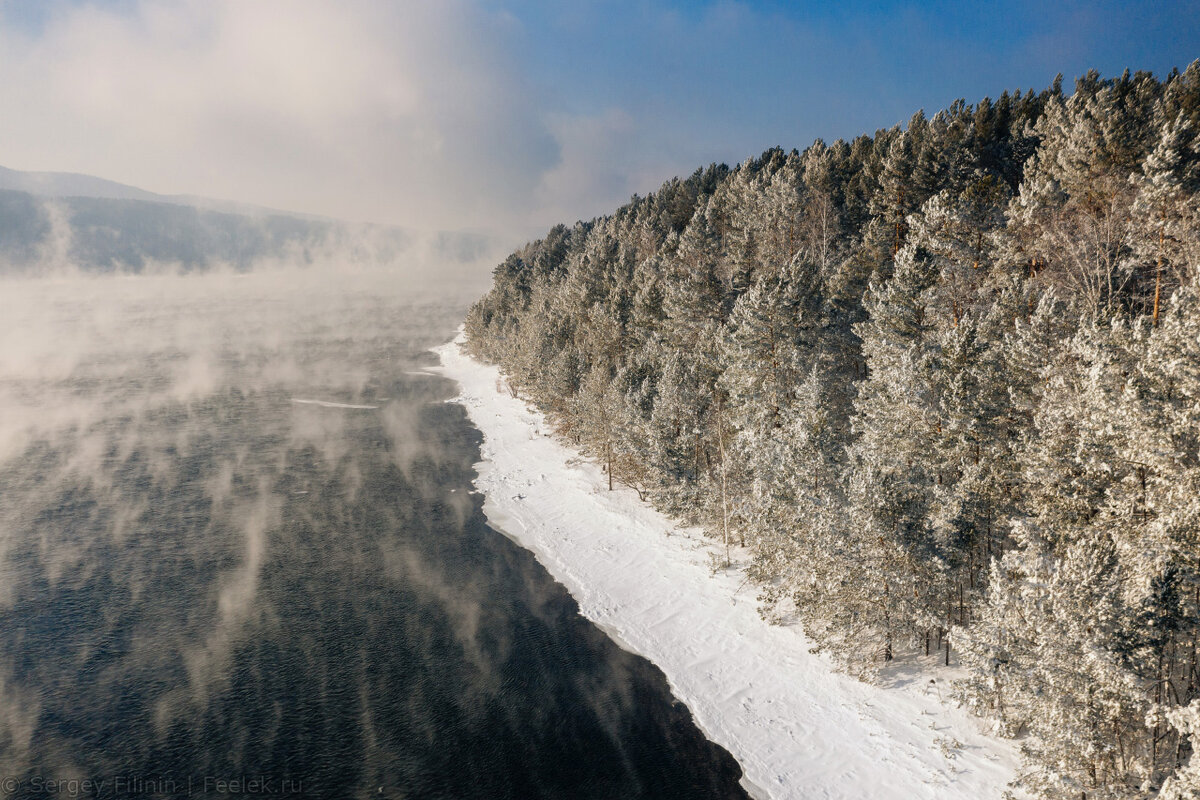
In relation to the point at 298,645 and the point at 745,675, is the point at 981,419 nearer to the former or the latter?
the point at 745,675

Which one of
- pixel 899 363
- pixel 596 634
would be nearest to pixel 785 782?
pixel 596 634

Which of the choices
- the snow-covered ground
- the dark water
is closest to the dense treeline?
the snow-covered ground

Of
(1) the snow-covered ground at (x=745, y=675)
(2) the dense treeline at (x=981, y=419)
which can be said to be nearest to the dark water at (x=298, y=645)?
(1) the snow-covered ground at (x=745, y=675)

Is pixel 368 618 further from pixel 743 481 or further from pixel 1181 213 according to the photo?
pixel 1181 213

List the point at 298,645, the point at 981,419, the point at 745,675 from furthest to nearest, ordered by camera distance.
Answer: the point at 298,645
the point at 745,675
the point at 981,419

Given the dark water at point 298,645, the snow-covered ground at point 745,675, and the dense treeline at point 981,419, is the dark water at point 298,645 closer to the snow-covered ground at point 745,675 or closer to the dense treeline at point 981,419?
the snow-covered ground at point 745,675

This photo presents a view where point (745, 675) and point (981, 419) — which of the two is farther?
point (745, 675)

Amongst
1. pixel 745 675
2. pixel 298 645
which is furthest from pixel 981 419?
pixel 298 645

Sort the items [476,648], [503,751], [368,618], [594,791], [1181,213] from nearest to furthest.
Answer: [594,791]
[503,751]
[1181,213]
[476,648]
[368,618]
